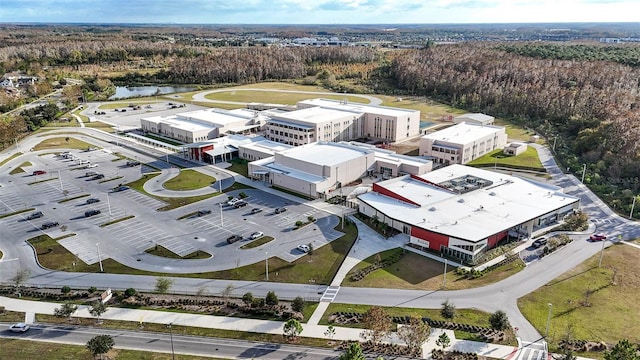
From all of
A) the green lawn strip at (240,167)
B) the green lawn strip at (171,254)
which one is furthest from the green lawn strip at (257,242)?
the green lawn strip at (240,167)

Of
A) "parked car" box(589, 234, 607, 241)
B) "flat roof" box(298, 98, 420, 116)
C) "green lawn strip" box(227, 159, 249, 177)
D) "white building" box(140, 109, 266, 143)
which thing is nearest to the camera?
"parked car" box(589, 234, 607, 241)

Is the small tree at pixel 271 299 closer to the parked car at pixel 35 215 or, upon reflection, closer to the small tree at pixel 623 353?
the small tree at pixel 623 353

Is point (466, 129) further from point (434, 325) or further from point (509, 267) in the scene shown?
point (434, 325)

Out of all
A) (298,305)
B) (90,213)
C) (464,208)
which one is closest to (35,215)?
(90,213)

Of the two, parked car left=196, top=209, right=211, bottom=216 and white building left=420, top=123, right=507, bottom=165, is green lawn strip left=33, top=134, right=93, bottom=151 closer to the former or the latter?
parked car left=196, top=209, right=211, bottom=216

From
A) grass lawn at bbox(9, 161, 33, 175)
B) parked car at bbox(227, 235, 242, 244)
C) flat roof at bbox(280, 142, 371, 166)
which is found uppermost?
flat roof at bbox(280, 142, 371, 166)

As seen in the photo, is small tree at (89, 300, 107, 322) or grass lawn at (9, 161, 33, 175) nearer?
small tree at (89, 300, 107, 322)

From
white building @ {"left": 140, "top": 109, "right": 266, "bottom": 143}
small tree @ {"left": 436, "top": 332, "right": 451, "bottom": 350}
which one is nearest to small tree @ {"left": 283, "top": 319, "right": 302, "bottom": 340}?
small tree @ {"left": 436, "top": 332, "right": 451, "bottom": 350}

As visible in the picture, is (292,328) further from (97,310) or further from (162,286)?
(97,310)
